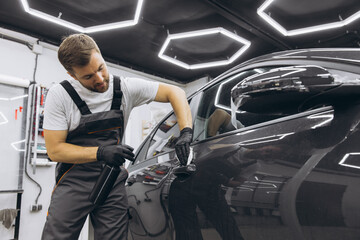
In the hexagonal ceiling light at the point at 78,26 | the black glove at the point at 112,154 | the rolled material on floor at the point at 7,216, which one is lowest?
the rolled material on floor at the point at 7,216

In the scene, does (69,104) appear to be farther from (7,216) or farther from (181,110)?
(7,216)

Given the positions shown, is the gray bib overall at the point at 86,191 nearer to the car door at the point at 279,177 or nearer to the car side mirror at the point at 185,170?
the car side mirror at the point at 185,170

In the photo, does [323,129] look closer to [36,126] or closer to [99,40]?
[36,126]

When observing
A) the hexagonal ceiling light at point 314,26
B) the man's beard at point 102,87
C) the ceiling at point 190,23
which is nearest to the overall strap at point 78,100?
the man's beard at point 102,87

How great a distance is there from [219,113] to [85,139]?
0.71m

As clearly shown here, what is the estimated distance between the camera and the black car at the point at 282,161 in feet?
2.09

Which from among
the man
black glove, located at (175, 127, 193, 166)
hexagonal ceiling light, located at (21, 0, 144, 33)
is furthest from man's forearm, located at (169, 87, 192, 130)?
hexagonal ceiling light, located at (21, 0, 144, 33)

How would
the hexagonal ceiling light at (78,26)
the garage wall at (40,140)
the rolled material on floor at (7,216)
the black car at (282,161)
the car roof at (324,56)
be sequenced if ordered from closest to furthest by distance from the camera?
1. the black car at (282,161)
2. the car roof at (324,56)
3. the rolled material on floor at (7,216)
4. the hexagonal ceiling light at (78,26)
5. the garage wall at (40,140)

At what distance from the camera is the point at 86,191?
1.33m

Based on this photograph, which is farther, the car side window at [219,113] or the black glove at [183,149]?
the black glove at [183,149]

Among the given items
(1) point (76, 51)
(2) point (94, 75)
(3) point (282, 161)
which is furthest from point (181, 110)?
(3) point (282, 161)

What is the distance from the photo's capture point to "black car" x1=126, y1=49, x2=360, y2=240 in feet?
2.09

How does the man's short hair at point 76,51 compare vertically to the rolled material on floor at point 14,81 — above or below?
below

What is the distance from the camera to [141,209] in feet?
5.07
